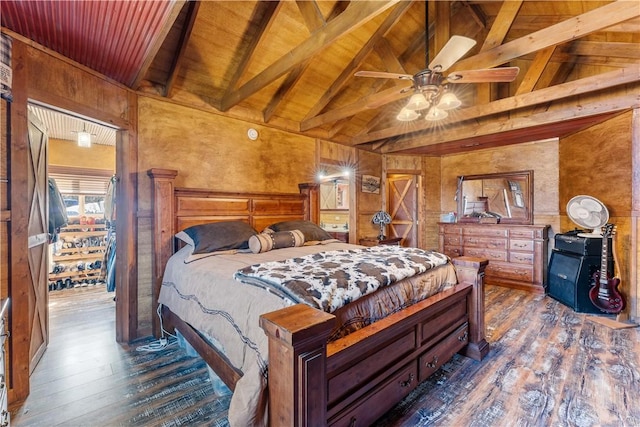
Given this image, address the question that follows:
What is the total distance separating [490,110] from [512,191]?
80.6 inches

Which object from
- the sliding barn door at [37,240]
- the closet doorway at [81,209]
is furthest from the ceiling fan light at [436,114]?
the closet doorway at [81,209]

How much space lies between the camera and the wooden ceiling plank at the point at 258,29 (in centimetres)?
273

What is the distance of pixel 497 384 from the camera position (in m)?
2.01

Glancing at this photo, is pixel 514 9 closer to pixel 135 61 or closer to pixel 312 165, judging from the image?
pixel 312 165

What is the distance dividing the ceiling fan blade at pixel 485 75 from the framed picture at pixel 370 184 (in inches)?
115

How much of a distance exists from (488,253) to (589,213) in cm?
152

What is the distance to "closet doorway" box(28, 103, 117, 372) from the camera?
13.2 feet

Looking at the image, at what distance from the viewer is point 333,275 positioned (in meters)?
1.73

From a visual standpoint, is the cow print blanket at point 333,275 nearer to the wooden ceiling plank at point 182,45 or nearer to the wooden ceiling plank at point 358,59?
the wooden ceiling plank at point 182,45

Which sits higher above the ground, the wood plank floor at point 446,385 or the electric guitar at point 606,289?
the electric guitar at point 606,289

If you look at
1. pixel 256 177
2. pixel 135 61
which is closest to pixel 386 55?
pixel 256 177

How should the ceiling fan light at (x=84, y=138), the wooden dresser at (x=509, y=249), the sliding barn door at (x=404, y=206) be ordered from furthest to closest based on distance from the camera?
1. the sliding barn door at (x=404, y=206)
2. the wooden dresser at (x=509, y=249)
3. the ceiling fan light at (x=84, y=138)

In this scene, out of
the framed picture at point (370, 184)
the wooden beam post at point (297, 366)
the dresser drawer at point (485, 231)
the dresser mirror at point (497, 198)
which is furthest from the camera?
the framed picture at point (370, 184)

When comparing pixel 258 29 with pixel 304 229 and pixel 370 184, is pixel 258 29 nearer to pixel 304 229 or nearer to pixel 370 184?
pixel 304 229
